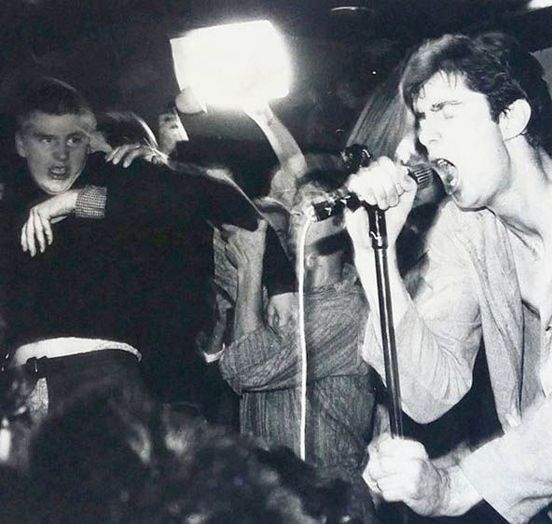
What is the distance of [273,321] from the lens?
63.1 inches

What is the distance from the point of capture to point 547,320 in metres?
1.64

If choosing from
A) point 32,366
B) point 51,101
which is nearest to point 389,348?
point 32,366

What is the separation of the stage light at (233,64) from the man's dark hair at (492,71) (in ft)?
0.85

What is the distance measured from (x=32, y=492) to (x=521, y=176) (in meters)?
1.14

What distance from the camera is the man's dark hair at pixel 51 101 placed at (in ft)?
5.34

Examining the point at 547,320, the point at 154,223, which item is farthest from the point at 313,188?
the point at 547,320

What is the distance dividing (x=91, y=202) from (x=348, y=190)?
50 centimetres

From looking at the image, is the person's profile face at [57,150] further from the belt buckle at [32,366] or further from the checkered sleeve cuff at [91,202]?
the belt buckle at [32,366]

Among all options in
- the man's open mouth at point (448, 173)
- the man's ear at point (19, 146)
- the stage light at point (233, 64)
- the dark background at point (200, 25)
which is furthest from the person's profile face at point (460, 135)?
the man's ear at point (19, 146)

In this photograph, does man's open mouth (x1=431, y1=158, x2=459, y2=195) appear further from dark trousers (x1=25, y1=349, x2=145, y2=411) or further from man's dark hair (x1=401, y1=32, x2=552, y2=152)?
dark trousers (x1=25, y1=349, x2=145, y2=411)

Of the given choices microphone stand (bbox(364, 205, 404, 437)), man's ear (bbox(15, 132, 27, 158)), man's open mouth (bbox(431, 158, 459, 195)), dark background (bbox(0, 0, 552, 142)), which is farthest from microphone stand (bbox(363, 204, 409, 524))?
man's ear (bbox(15, 132, 27, 158))

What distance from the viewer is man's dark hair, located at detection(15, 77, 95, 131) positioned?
64.1 inches

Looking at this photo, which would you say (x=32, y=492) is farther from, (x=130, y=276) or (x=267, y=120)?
(x=267, y=120)

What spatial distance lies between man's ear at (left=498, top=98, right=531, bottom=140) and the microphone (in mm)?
176
